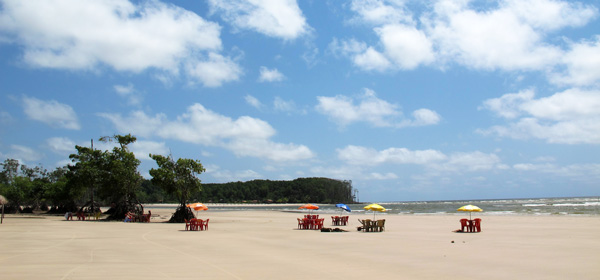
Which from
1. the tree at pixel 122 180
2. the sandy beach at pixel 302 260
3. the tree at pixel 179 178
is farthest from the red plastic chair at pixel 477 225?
the tree at pixel 122 180

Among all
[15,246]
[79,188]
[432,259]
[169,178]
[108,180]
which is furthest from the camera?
[79,188]

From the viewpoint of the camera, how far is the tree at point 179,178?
117 ft

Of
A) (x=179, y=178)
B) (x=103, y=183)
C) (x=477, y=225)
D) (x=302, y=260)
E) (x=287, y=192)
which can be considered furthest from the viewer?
(x=287, y=192)

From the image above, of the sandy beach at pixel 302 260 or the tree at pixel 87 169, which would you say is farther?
the tree at pixel 87 169

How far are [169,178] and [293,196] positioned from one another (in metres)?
145

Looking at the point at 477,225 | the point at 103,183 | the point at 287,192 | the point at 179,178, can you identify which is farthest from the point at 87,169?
the point at 287,192

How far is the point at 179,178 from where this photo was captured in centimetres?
3606

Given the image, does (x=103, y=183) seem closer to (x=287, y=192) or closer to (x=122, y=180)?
(x=122, y=180)

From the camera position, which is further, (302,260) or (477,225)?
(477,225)

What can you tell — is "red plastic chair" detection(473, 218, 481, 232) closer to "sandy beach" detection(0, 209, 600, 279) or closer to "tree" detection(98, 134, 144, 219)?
"sandy beach" detection(0, 209, 600, 279)

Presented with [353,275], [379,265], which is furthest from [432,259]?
[353,275]

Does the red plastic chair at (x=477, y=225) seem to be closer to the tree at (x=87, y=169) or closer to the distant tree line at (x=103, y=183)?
the distant tree line at (x=103, y=183)

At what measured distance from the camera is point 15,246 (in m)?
16.3

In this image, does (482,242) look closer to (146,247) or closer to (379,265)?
(379,265)
